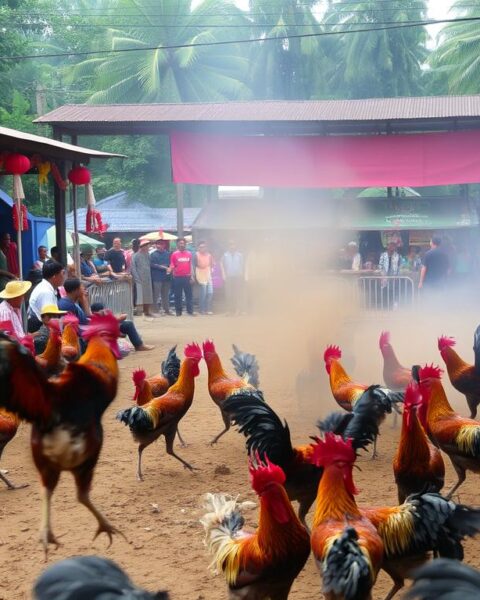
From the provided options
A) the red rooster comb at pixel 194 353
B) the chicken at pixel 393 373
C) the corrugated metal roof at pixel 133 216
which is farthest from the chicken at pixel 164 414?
the corrugated metal roof at pixel 133 216

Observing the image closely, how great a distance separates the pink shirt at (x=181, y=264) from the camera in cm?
1889

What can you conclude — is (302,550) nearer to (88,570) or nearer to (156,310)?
(88,570)

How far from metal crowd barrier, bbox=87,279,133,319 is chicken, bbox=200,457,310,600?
9676 millimetres

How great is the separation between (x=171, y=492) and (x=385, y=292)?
11.6m

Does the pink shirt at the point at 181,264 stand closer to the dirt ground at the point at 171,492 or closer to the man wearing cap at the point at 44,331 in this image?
the dirt ground at the point at 171,492

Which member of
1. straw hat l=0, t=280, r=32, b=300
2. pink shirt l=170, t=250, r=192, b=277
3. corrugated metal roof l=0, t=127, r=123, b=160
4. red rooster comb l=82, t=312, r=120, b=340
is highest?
corrugated metal roof l=0, t=127, r=123, b=160

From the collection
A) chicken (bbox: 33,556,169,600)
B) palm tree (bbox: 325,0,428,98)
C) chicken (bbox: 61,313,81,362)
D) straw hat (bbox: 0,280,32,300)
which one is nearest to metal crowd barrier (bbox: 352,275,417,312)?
chicken (bbox: 61,313,81,362)

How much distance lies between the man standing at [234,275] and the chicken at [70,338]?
11046mm

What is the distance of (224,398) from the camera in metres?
7.48

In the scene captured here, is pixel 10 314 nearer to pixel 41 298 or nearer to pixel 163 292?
pixel 41 298

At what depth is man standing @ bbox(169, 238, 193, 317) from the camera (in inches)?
744

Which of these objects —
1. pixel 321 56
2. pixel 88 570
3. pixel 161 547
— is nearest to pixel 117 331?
pixel 88 570

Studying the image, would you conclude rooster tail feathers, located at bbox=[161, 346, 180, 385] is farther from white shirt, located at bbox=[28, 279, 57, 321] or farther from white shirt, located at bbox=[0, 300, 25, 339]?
white shirt, located at bbox=[28, 279, 57, 321]

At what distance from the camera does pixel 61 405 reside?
3.23 m
